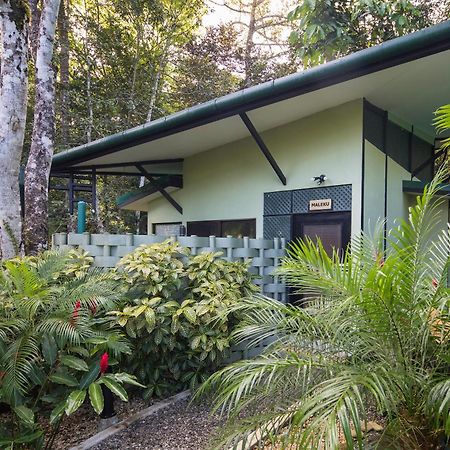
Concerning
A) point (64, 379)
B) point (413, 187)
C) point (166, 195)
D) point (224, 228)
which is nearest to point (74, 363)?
point (64, 379)

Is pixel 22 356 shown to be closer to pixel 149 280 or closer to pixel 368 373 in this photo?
pixel 149 280

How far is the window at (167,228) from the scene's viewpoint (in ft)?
26.9

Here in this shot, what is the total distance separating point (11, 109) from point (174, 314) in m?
4.05

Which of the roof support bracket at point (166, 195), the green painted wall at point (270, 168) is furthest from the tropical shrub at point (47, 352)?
the roof support bracket at point (166, 195)

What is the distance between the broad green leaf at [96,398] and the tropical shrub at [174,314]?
2.32ft

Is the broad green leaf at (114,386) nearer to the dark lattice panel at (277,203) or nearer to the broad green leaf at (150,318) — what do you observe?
the broad green leaf at (150,318)

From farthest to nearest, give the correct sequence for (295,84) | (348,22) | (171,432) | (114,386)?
(348,22)
(295,84)
(171,432)
(114,386)

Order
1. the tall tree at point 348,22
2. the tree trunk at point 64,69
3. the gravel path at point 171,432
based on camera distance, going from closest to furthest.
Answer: the gravel path at point 171,432 < the tall tree at point 348,22 < the tree trunk at point 64,69

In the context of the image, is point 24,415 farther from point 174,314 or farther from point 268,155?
point 268,155

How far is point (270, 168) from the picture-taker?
6.21 meters

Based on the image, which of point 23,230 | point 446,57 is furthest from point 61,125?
point 446,57

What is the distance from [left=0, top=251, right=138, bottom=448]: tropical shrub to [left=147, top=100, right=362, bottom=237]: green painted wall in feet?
12.2

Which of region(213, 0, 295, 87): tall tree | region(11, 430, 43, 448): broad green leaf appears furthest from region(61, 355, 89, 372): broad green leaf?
region(213, 0, 295, 87): tall tree

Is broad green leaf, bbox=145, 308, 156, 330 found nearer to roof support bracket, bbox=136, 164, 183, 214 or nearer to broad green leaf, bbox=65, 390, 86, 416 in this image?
broad green leaf, bbox=65, 390, 86, 416
